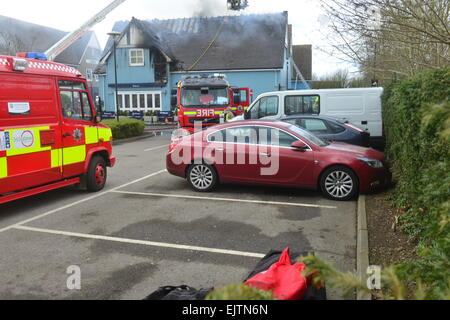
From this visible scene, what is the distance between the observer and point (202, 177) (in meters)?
8.62

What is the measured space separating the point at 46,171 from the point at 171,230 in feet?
9.29

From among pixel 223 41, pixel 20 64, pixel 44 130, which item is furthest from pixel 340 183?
pixel 223 41

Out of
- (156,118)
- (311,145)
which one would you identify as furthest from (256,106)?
(156,118)

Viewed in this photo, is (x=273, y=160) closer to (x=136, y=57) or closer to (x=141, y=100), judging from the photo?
(x=141, y=100)

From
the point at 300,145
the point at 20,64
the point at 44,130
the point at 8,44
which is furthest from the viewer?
the point at 8,44

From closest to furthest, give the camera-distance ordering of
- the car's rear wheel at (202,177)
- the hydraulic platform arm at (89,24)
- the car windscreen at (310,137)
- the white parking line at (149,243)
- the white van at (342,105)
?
the white parking line at (149,243)
the car windscreen at (310,137)
the car's rear wheel at (202,177)
the white van at (342,105)
the hydraulic platform arm at (89,24)

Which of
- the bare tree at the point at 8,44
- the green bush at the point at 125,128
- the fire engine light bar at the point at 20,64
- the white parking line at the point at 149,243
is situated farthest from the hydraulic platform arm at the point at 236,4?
the bare tree at the point at 8,44

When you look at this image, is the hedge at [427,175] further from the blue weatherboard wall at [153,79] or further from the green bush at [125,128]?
the blue weatherboard wall at [153,79]

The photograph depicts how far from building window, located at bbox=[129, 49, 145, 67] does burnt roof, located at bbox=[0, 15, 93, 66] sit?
903cm

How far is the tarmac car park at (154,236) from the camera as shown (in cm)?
445

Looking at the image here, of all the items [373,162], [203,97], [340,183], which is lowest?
[340,183]

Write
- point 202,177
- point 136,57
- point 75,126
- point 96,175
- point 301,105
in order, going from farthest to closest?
1. point 136,57
2. point 301,105
3. point 96,175
4. point 202,177
5. point 75,126

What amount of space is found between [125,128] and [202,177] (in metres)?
12.8
